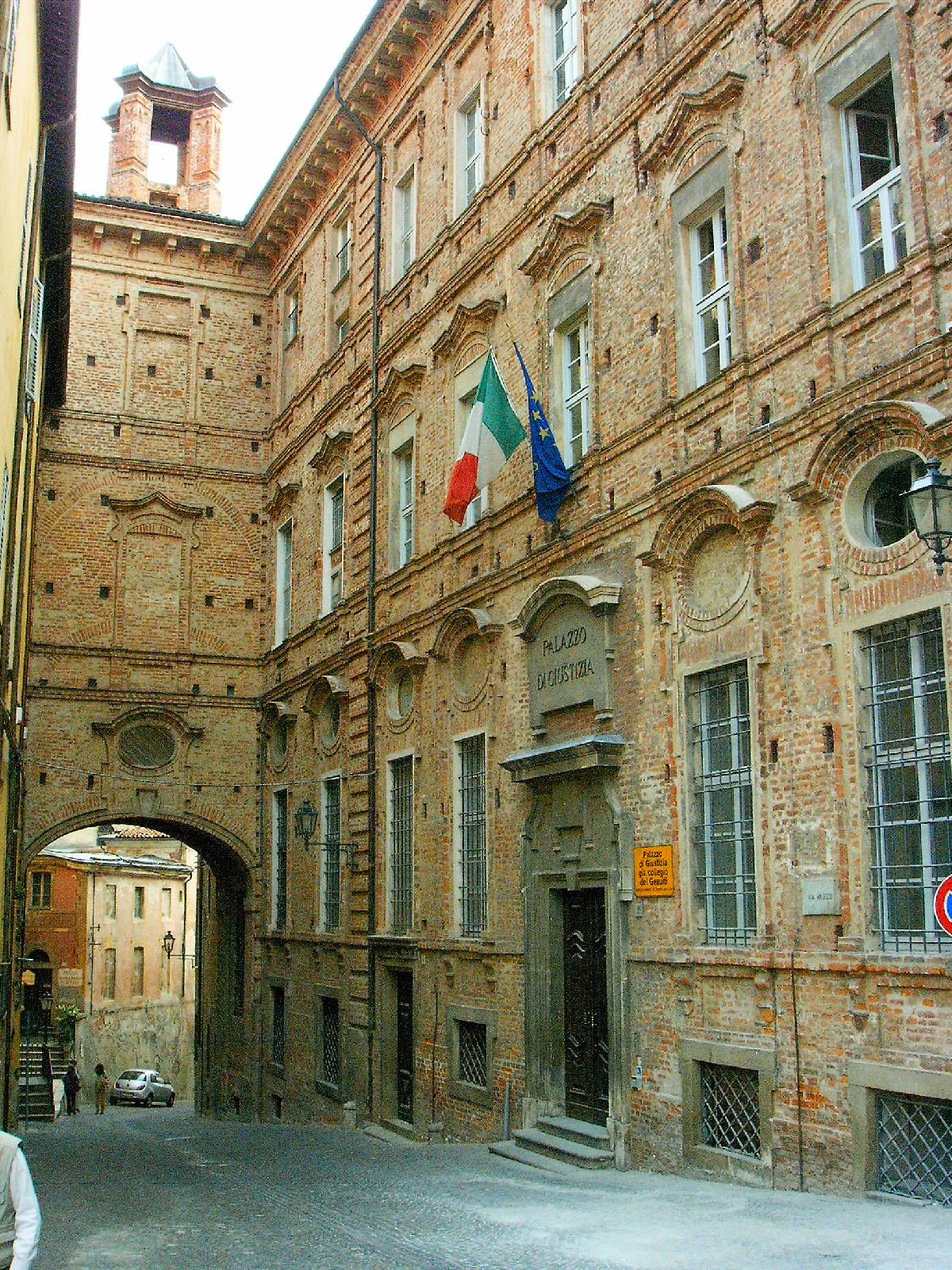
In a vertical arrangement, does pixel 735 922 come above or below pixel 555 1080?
above

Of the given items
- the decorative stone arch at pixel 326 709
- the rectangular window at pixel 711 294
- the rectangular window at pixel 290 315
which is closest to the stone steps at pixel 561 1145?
the rectangular window at pixel 711 294

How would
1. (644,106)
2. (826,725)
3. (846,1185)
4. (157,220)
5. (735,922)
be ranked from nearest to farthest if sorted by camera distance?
(846,1185) → (826,725) → (735,922) → (644,106) → (157,220)

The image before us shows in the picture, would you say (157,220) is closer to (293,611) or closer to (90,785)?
(293,611)

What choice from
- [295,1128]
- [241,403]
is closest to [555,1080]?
[295,1128]

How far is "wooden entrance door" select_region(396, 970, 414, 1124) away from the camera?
57.6ft

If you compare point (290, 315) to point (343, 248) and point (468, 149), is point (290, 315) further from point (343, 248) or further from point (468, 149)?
point (468, 149)

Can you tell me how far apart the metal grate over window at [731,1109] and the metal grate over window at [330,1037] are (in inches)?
389

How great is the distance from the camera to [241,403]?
85.5ft

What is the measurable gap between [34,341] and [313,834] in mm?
7965

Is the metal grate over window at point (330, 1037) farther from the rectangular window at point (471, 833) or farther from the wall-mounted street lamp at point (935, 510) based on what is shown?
the wall-mounted street lamp at point (935, 510)

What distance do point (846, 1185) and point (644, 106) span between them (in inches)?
380

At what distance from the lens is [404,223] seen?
20.5 m

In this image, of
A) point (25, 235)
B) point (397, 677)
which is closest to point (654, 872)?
point (397, 677)

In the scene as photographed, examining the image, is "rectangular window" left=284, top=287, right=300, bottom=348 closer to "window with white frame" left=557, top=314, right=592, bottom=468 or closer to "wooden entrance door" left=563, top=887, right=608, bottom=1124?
"window with white frame" left=557, top=314, right=592, bottom=468
